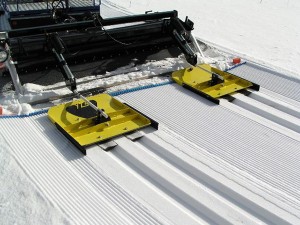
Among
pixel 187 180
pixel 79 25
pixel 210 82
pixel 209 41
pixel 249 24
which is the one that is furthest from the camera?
pixel 249 24

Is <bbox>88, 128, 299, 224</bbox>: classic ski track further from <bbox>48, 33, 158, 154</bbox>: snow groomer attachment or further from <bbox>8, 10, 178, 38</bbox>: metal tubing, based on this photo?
<bbox>8, 10, 178, 38</bbox>: metal tubing

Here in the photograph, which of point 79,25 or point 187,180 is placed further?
point 79,25

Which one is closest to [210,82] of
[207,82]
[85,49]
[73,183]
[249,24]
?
[207,82]

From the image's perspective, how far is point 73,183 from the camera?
12.3 ft

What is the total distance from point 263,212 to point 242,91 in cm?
278

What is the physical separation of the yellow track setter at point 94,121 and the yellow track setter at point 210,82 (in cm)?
137

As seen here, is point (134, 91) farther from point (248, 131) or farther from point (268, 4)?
point (268, 4)

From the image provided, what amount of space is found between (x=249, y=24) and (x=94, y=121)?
8322 millimetres

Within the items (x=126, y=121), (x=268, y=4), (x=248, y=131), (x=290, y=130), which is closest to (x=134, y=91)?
(x=126, y=121)

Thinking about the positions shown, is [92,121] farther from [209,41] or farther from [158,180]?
[209,41]

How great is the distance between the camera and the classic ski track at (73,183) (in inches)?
133

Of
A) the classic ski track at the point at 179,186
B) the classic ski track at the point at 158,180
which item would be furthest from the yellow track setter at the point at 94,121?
the classic ski track at the point at 179,186

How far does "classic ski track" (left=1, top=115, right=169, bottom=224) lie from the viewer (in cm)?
338

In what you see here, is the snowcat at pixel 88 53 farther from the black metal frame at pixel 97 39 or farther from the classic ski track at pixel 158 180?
the classic ski track at pixel 158 180
